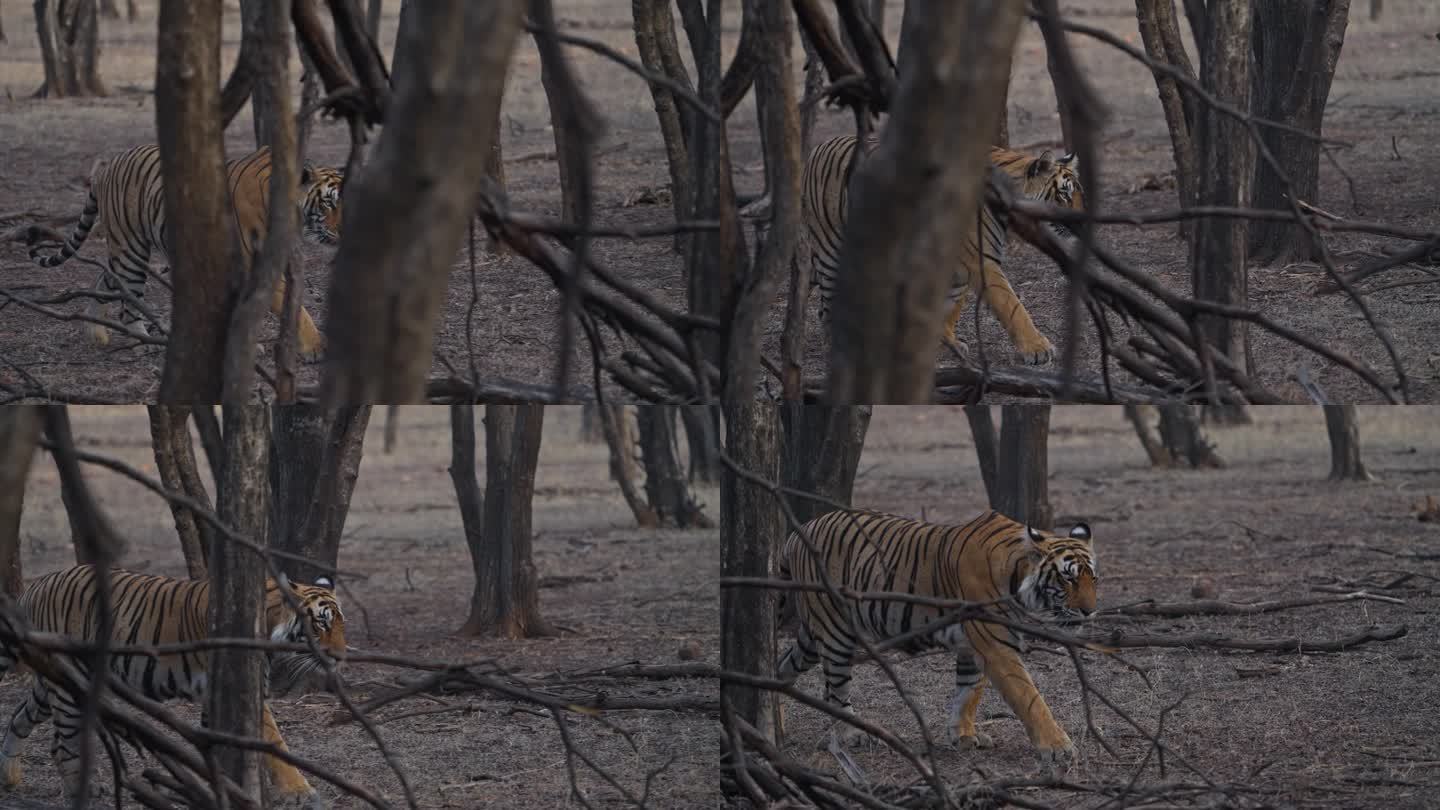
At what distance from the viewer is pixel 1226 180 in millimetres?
6336

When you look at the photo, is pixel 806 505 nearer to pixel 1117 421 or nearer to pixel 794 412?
pixel 794 412

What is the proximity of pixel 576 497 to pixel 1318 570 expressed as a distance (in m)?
7.71

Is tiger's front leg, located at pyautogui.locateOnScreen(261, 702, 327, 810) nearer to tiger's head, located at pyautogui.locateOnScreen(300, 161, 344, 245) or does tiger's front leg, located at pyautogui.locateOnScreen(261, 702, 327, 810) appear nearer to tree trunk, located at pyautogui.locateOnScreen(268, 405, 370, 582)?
tree trunk, located at pyautogui.locateOnScreen(268, 405, 370, 582)

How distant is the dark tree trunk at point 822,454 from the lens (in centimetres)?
703

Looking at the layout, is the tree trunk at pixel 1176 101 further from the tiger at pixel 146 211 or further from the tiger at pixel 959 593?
the tiger at pixel 146 211

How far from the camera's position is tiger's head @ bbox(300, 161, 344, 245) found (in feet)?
24.6

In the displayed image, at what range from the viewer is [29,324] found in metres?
7.97

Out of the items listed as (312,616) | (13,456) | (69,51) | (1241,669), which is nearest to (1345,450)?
(1241,669)

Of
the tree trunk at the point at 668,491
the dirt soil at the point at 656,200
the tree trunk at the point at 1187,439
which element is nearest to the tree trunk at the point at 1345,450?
the tree trunk at the point at 1187,439

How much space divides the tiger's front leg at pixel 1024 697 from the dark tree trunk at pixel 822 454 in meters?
1.18

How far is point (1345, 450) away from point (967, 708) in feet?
30.4

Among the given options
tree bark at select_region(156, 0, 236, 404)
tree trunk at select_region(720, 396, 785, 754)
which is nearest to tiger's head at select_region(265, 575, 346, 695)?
tree trunk at select_region(720, 396, 785, 754)

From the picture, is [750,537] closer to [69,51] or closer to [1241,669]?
[1241,669]

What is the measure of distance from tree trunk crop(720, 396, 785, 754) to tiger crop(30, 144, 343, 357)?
103 inches
